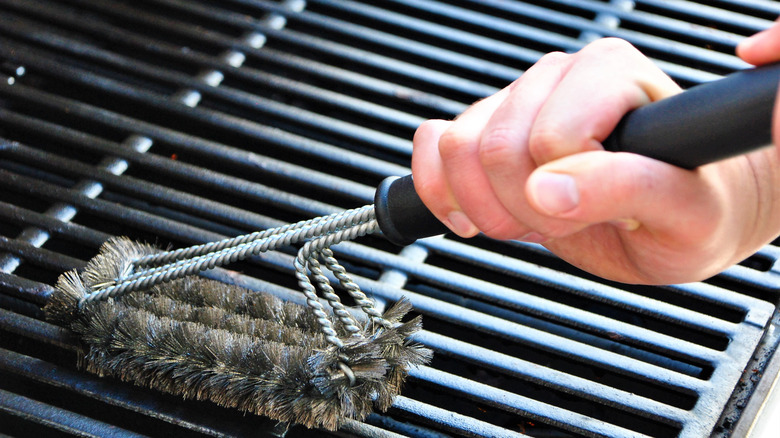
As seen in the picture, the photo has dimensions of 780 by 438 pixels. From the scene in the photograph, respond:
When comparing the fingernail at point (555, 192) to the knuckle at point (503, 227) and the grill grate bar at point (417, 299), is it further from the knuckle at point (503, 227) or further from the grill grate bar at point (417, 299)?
the grill grate bar at point (417, 299)

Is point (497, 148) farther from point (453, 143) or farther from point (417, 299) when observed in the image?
point (417, 299)

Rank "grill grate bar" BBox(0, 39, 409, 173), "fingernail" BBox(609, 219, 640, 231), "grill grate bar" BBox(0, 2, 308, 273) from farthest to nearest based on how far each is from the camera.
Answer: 1. "grill grate bar" BBox(0, 39, 409, 173)
2. "grill grate bar" BBox(0, 2, 308, 273)
3. "fingernail" BBox(609, 219, 640, 231)

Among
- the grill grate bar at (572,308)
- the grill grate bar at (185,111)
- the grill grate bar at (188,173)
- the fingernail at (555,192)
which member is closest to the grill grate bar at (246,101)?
the grill grate bar at (185,111)

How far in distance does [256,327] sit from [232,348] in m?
0.05

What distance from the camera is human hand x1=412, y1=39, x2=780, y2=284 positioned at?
1.74 ft

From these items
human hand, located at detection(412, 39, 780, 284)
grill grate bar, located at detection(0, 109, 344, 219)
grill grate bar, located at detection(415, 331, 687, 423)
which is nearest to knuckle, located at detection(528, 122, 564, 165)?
human hand, located at detection(412, 39, 780, 284)

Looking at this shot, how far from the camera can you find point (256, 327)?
86 centimetres

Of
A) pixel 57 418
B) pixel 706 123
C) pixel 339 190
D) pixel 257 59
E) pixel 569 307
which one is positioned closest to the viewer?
pixel 706 123

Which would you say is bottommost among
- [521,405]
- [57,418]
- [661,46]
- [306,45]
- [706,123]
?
[57,418]

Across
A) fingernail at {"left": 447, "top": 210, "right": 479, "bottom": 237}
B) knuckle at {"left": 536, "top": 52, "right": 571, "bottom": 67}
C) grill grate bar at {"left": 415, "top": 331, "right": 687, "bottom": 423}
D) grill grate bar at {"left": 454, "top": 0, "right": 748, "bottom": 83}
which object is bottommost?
grill grate bar at {"left": 415, "top": 331, "right": 687, "bottom": 423}

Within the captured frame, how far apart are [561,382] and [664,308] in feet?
0.62

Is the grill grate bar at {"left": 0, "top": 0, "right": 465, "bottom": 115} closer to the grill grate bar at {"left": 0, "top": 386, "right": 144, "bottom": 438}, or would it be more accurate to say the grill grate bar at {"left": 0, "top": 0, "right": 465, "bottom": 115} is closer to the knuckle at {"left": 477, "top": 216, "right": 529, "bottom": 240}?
the knuckle at {"left": 477, "top": 216, "right": 529, "bottom": 240}

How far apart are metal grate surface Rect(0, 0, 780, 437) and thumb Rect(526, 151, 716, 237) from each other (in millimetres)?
380

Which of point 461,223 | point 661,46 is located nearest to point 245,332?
point 461,223
